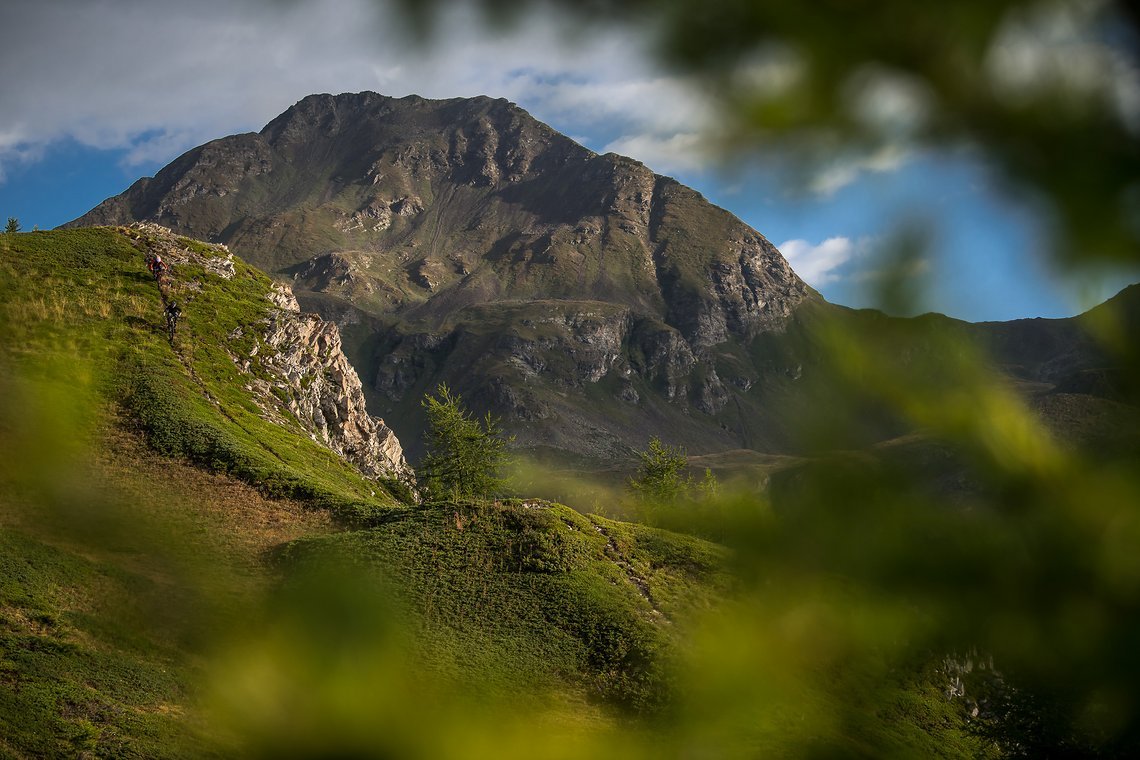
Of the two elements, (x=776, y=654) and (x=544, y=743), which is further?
(x=776, y=654)

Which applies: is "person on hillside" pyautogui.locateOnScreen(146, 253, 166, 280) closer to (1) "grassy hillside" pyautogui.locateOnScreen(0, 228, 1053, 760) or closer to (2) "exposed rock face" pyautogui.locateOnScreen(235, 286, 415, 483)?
(1) "grassy hillside" pyautogui.locateOnScreen(0, 228, 1053, 760)

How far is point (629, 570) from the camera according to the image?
30125mm

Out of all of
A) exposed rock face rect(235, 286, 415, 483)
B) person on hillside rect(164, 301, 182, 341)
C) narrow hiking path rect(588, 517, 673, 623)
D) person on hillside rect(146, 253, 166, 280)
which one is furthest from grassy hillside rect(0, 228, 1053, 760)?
exposed rock face rect(235, 286, 415, 483)

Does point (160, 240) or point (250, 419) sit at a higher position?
point (160, 240)

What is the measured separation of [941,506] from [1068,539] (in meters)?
0.39

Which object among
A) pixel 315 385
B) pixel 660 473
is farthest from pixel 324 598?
pixel 315 385

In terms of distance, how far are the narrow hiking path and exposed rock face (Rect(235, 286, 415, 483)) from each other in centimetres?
2457

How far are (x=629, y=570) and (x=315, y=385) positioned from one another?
31632mm

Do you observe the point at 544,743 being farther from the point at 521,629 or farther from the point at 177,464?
the point at 177,464

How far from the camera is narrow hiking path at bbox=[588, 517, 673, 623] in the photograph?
26.9 m

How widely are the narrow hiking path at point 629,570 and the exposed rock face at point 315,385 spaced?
967 inches

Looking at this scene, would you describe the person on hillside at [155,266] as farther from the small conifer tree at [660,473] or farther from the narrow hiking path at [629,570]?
the small conifer tree at [660,473]

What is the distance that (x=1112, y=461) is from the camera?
2.24 meters

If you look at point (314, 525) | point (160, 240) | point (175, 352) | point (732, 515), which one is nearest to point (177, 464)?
point (314, 525)
